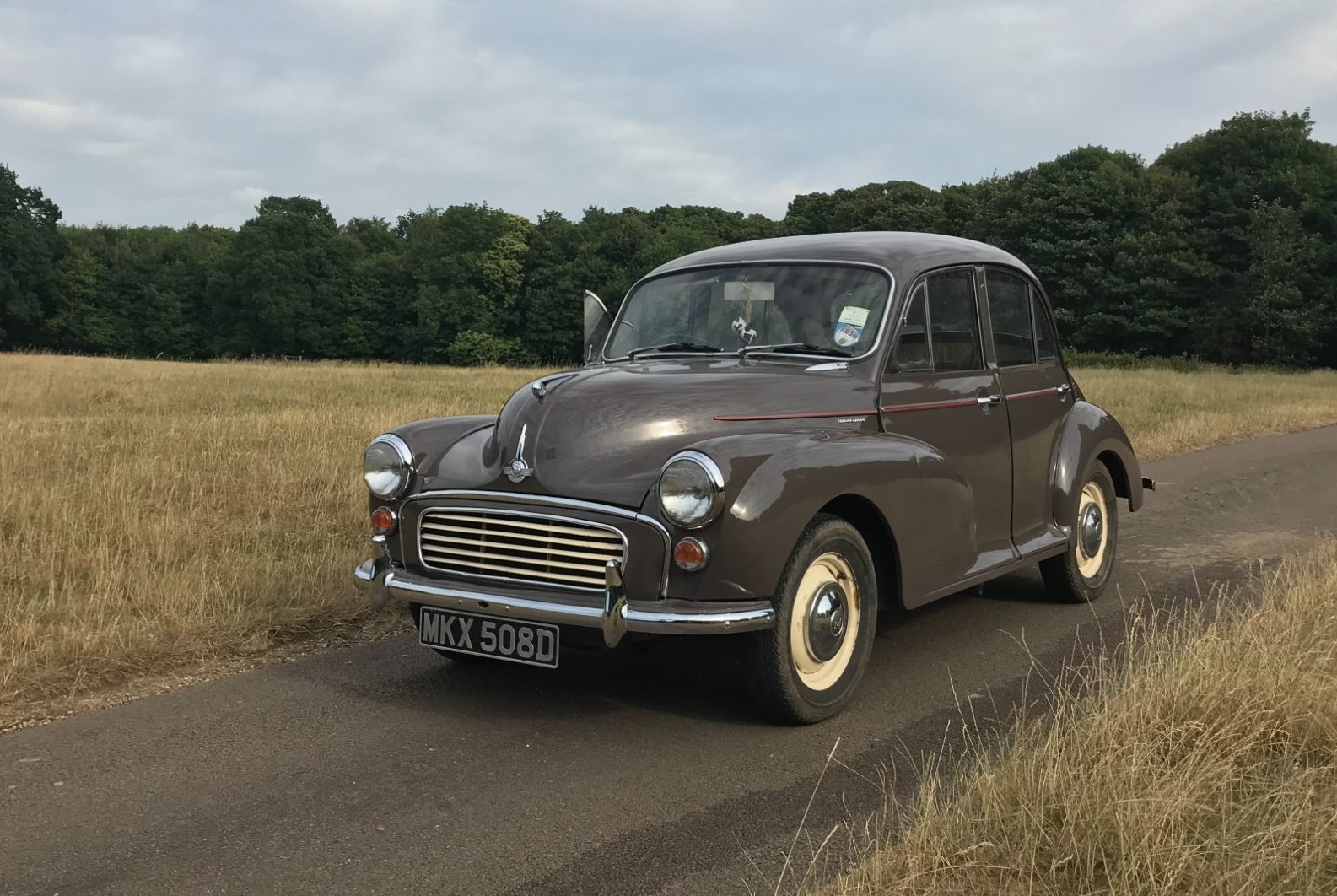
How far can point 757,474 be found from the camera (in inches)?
147

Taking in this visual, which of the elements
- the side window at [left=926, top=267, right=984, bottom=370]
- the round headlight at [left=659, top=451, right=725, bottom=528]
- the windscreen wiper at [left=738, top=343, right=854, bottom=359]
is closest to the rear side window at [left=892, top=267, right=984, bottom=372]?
the side window at [left=926, top=267, right=984, bottom=370]

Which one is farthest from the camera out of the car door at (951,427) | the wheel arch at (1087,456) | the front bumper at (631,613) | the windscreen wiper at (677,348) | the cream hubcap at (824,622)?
the wheel arch at (1087,456)

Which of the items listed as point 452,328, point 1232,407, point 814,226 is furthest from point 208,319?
point 1232,407

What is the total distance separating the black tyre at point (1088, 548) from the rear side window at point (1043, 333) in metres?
0.66

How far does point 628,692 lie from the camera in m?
4.46

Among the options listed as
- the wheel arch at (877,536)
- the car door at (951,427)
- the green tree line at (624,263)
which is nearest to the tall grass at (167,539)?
the wheel arch at (877,536)

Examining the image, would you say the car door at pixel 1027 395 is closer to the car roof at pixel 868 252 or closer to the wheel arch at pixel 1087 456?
the wheel arch at pixel 1087 456

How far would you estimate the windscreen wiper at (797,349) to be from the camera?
4746 millimetres

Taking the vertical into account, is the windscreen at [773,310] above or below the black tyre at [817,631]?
above

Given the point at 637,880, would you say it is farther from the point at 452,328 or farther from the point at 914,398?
the point at 452,328

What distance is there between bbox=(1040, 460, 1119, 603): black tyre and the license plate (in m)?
3.21

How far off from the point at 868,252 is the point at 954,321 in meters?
0.58

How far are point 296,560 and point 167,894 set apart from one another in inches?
150

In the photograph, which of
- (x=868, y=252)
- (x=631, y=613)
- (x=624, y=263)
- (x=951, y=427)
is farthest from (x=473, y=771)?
(x=624, y=263)
